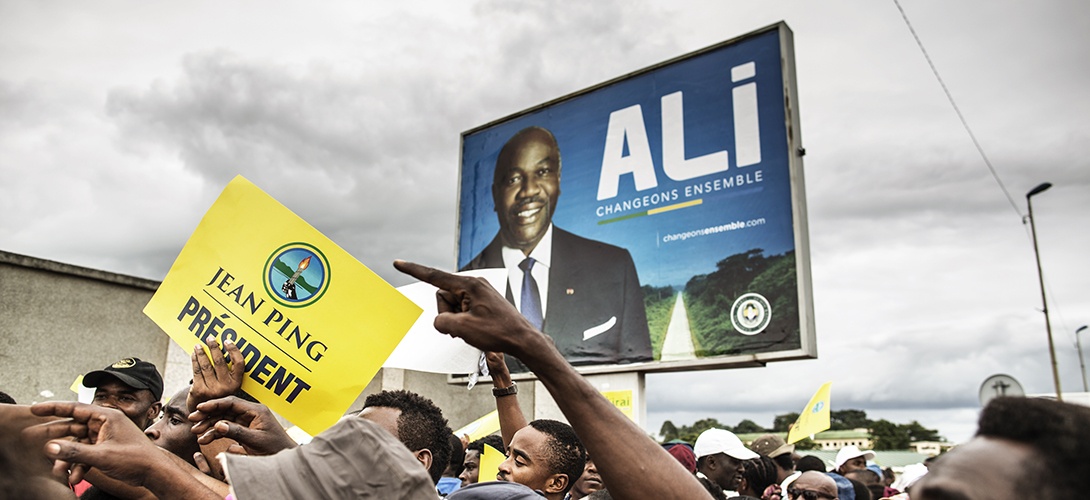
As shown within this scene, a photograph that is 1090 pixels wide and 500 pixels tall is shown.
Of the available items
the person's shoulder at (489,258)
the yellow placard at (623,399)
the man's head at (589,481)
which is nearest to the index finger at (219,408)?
the man's head at (589,481)

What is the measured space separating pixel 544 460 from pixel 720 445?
2.71m

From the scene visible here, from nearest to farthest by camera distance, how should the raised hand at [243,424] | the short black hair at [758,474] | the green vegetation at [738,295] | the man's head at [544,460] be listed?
the raised hand at [243,424] < the man's head at [544,460] < the short black hair at [758,474] < the green vegetation at [738,295]

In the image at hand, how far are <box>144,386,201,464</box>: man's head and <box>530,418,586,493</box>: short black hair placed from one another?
57.1 inches

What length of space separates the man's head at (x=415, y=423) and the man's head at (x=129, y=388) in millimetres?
1297

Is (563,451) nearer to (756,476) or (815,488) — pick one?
(815,488)

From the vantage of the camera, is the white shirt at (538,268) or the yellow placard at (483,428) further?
the white shirt at (538,268)

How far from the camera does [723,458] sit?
19.2ft

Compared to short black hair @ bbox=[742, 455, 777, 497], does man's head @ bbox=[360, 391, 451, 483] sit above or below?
above

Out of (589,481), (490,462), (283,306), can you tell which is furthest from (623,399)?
(283,306)

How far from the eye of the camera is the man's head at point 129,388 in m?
3.73

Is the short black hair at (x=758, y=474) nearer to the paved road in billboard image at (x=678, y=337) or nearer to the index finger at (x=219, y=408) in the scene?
the paved road in billboard image at (x=678, y=337)

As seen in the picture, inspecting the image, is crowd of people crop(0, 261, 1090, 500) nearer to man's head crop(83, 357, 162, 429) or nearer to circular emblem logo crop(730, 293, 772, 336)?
man's head crop(83, 357, 162, 429)

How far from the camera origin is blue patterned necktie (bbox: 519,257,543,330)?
32.3ft

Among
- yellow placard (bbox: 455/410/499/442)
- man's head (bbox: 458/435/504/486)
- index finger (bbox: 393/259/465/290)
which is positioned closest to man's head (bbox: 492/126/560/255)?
yellow placard (bbox: 455/410/499/442)
